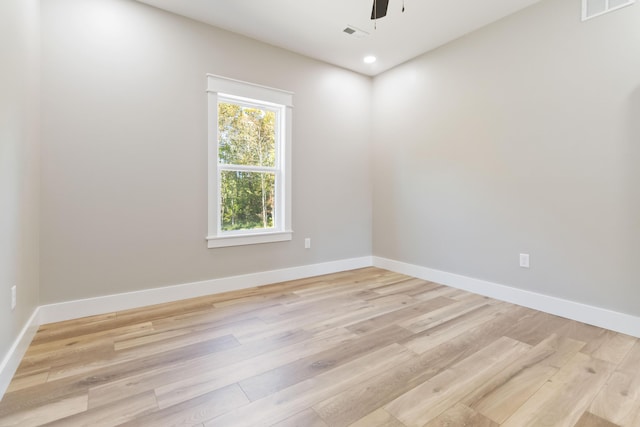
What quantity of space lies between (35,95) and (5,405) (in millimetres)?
1988

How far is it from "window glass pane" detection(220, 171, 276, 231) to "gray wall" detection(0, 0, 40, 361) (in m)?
1.48

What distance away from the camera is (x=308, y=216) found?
3766mm

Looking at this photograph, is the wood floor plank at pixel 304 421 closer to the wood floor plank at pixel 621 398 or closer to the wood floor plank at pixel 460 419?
the wood floor plank at pixel 460 419

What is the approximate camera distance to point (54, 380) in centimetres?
163

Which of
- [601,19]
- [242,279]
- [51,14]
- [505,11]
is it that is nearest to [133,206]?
[242,279]

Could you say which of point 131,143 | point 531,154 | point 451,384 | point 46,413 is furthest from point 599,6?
point 46,413

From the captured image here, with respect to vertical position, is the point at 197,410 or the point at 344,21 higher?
the point at 344,21

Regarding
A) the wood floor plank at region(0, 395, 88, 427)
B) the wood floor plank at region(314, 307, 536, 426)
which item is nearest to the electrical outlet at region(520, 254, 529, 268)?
the wood floor plank at region(314, 307, 536, 426)

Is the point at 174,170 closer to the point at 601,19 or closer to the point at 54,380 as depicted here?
the point at 54,380

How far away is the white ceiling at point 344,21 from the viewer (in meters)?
2.68

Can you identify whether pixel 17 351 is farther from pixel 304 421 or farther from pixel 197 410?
pixel 304 421

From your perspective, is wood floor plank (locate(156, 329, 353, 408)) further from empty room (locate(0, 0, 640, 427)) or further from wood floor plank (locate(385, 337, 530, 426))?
wood floor plank (locate(385, 337, 530, 426))

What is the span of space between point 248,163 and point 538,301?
311 cm

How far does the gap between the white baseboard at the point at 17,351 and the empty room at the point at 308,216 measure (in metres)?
0.02
